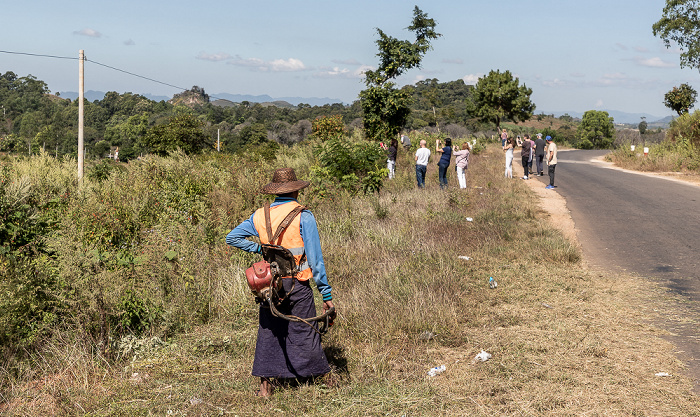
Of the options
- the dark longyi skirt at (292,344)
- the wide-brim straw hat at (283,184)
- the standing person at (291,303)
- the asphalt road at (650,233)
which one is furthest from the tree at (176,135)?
the dark longyi skirt at (292,344)

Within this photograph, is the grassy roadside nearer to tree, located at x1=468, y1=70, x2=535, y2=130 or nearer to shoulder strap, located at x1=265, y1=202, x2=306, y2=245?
shoulder strap, located at x1=265, y1=202, x2=306, y2=245

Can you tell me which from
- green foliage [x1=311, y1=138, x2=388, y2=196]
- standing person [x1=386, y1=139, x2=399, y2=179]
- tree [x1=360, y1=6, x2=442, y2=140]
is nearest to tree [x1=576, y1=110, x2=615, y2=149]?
tree [x1=360, y1=6, x2=442, y2=140]

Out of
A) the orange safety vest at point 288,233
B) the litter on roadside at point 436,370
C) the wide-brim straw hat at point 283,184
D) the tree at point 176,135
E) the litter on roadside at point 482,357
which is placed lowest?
the litter on roadside at point 436,370

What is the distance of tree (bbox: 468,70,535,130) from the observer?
61.0m

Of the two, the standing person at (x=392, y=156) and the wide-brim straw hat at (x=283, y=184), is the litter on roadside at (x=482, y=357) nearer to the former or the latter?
the wide-brim straw hat at (x=283, y=184)

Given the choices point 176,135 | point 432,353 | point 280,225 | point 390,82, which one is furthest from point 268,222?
point 176,135

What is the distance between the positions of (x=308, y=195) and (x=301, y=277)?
832cm

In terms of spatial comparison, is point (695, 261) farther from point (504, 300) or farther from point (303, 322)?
point (303, 322)

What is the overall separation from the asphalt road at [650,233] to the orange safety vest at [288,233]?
341cm

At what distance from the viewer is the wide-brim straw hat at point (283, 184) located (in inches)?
185

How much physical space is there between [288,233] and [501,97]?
60.0 metres

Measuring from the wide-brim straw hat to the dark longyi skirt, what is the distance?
753 millimetres

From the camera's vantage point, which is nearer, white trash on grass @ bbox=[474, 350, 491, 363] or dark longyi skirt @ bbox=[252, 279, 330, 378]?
dark longyi skirt @ bbox=[252, 279, 330, 378]

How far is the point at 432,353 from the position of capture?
17.9ft
